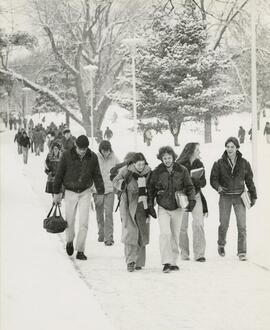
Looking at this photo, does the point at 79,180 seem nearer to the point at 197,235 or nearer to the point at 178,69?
the point at 197,235

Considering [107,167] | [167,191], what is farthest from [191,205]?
[107,167]

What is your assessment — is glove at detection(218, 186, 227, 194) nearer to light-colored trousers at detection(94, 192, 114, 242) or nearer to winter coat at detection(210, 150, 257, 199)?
winter coat at detection(210, 150, 257, 199)

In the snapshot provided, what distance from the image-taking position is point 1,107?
101 meters

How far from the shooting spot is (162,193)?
8094 millimetres

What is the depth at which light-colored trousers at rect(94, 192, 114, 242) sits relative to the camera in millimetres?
10336

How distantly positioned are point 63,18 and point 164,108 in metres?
14.3

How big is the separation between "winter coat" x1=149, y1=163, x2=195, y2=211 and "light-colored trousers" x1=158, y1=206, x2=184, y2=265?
0.10 meters

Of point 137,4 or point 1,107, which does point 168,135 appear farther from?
point 1,107

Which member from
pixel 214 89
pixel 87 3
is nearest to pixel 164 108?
pixel 214 89

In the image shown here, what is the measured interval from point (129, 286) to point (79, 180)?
2.01 meters

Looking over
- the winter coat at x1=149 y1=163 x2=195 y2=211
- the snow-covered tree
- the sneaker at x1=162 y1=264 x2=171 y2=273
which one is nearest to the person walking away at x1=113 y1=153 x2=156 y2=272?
the winter coat at x1=149 y1=163 x2=195 y2=211

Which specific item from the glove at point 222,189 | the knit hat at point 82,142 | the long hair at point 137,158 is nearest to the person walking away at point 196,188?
the glove at point 222,189

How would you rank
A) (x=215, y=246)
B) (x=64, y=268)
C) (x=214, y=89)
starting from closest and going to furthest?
(x=64, y=268) < (x=215, y=246) < (x=214, y=89)

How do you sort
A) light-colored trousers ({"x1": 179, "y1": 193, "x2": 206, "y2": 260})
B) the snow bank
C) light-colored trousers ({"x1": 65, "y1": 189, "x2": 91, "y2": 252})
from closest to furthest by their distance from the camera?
the snow bank → light-colored trousers ({"x1": 179, "y1": 193, "x2": 206, "y2": 260}) → light-colored trousers ({"x1": 65, "y1": 189, "x2": 91, "y2": 252})
